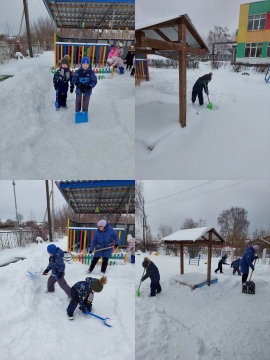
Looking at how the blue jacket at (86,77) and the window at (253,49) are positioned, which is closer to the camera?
the blue jacket at (86,77)

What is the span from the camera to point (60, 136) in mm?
3184

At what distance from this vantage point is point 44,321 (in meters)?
2.30

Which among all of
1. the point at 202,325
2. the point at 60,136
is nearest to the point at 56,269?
the point at 60,136

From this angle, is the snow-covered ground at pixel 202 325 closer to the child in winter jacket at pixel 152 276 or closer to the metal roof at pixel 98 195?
the child in winter jacket at pixel 152 276

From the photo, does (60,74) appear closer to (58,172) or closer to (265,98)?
(58,172)

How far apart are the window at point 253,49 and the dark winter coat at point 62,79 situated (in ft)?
9.51

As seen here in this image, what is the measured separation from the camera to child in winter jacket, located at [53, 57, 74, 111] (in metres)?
3.73

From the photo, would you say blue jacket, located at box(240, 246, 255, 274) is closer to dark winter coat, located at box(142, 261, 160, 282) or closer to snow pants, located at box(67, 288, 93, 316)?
dark winter coat, located at box(142, 261, 160, 282)

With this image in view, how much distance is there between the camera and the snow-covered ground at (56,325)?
1.95 m

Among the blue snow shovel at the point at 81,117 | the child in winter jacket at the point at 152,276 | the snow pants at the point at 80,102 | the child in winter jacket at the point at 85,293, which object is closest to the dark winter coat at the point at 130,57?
the snow pants at the point at 80,102

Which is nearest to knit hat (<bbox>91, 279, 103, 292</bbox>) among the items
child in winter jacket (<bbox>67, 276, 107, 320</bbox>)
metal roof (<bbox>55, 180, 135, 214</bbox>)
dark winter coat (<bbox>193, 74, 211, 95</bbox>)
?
child in winter jacket (<bbox>67, 276, 107, 320</bbox>)

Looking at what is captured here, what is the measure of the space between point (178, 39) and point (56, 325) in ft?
12.1

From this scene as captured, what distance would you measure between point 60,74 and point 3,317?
3306 millimetres

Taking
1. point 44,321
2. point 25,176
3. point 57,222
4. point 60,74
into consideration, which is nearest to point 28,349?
point 44,321
